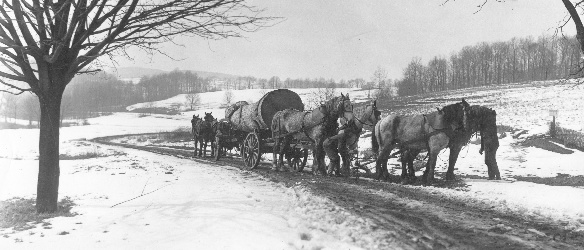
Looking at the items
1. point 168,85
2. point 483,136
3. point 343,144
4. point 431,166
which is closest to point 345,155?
point 343,144

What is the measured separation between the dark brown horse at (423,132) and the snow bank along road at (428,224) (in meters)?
2.15

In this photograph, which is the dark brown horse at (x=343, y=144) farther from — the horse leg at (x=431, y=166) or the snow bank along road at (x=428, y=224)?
the snow bank along road at (x=428, y=224)

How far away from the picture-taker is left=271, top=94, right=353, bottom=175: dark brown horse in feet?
33.2

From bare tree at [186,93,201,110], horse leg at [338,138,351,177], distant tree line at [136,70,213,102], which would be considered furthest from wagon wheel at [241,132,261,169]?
distant tree line at [136,70,213,102]

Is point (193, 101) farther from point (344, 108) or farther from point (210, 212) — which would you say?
point (210, 212)

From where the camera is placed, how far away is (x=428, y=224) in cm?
488

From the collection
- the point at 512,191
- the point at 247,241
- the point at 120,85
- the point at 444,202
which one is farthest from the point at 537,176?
the point at 120,85

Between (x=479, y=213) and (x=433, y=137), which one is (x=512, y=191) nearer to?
(x=479, y=213)

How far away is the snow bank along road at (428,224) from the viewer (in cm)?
412

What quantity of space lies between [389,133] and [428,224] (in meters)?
5.29

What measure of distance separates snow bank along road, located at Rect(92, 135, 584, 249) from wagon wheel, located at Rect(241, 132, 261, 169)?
207 inches

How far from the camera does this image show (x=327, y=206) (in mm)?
5891

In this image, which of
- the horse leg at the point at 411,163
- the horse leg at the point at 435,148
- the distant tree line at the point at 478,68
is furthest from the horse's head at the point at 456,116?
the distant tree line at the point at 478,68

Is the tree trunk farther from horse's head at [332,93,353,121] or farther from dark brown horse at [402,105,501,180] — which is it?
dark brown horse at [402,105,501,180]
